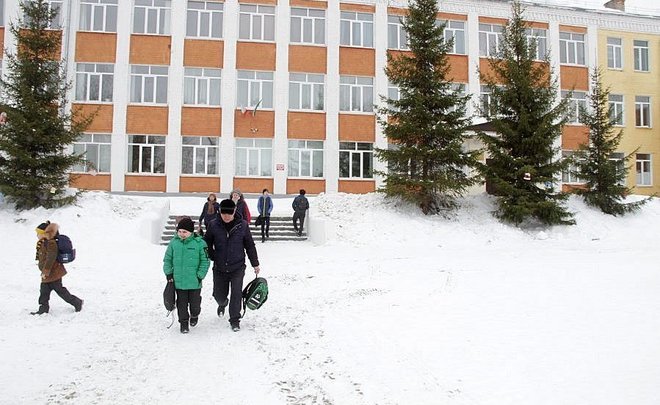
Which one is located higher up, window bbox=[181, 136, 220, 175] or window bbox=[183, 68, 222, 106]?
window bbox=[183, 68, 222, 106]

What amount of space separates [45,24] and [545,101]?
1803 centimetres

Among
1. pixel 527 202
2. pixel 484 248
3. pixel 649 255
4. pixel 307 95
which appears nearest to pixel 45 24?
pixel 307 95

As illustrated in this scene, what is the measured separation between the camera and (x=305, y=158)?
25.8 metres

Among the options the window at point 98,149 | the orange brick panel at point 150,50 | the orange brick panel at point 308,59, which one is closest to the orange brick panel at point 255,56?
the orange brick panel at point 308,59

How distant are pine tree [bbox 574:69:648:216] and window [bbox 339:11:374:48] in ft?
40.3

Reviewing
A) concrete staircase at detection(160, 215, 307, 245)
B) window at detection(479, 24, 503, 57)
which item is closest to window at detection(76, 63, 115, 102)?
concrete staircase at detection(160, 215, 307, 245)

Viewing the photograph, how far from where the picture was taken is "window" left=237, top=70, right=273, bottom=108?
83.4 feet

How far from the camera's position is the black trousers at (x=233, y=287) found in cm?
637

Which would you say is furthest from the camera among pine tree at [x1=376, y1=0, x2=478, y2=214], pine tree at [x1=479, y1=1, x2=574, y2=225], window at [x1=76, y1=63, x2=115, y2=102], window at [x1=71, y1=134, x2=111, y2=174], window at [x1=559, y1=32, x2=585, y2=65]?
window at [x1=559, y1=32, x2=585, y2=65]

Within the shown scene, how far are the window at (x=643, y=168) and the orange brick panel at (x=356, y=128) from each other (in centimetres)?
1714

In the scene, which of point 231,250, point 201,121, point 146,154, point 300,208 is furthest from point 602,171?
point 146,154

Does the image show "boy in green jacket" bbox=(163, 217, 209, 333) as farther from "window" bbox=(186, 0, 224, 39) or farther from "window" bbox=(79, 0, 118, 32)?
"window" bbox=(79, 0, 118, 32)

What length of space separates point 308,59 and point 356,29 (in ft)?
11.0

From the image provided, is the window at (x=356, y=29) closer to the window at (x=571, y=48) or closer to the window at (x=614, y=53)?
the window at (x=571, y=48)
